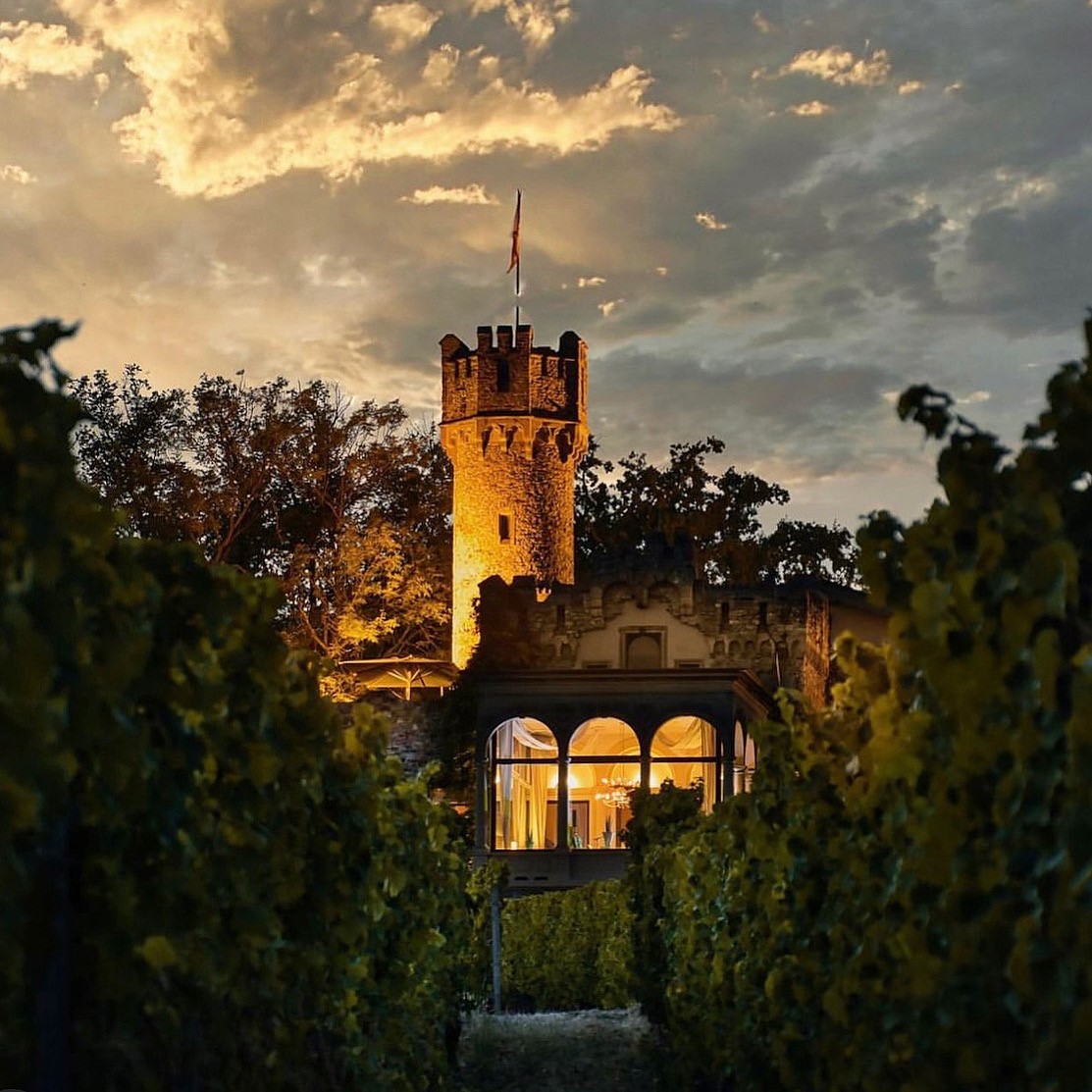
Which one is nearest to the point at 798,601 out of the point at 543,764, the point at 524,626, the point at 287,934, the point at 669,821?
the point at 524,626

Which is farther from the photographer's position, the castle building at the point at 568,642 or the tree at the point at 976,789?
the castle building at the point at 568,642

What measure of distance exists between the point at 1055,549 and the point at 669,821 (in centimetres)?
1383

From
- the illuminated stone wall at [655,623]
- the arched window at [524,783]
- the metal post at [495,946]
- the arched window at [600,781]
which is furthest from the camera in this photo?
the illuminated stone wall at [655,623]

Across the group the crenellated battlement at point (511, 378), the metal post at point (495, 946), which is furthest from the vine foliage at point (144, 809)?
the crenellated battlement at point (511, 378)

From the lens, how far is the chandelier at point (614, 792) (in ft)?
119

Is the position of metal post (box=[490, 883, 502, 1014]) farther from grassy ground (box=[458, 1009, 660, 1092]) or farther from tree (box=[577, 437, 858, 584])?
tree (box=[577, 437, 858, 584])

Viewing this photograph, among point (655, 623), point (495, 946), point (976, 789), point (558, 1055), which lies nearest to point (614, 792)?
point (655, 623)

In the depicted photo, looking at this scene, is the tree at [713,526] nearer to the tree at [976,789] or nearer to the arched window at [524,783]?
the arched window at [524,783]

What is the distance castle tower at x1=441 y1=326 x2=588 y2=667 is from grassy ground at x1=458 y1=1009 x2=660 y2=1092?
1133 inches

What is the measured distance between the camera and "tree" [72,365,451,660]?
142 feet

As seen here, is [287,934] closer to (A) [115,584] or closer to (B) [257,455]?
(A) [115,584]

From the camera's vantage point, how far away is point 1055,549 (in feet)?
14.2

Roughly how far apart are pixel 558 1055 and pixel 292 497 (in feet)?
106

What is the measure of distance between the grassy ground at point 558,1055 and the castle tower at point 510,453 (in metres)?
28.8
